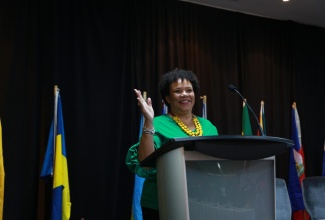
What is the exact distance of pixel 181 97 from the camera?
168cm

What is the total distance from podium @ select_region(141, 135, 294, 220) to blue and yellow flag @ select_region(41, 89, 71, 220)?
255cm

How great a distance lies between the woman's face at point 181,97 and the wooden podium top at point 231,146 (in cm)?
53

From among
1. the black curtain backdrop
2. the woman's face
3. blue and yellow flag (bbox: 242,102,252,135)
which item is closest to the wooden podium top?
the woman's face

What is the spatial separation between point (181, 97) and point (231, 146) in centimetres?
63

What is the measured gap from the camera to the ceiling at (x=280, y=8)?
204 inches

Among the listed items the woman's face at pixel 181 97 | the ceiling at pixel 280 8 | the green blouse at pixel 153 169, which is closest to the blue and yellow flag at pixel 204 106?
the ceiling at pixel 280 8

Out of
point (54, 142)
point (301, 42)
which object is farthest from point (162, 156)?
point (301, 42)

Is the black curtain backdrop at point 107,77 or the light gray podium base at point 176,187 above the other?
the black curtain backdrop at point 107,77

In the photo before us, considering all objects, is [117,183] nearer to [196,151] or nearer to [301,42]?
[196,151]

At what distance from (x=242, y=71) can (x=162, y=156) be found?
4.52m

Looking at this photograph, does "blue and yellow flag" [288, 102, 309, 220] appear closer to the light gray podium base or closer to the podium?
the podium

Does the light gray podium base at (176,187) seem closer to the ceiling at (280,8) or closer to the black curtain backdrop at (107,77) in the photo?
the black curtain backdrop at (107,77)

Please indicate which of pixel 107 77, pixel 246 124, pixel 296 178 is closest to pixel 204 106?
pixel 246 124

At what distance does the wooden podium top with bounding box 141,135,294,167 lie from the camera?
1048 millimetres
